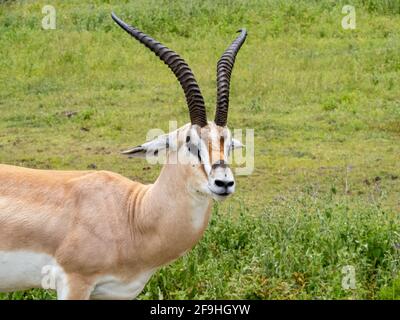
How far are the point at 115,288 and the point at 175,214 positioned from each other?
0.50m

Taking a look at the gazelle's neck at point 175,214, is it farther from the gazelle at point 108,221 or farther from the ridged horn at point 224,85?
the ridged horn at point 224,85

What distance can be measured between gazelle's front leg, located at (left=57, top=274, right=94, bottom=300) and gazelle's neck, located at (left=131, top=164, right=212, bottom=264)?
0.41 meters

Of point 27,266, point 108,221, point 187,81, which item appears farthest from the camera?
point 187,81

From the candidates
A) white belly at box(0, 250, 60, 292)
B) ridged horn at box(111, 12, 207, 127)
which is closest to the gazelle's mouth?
ridged horn at box(111, 12, 207, 127)

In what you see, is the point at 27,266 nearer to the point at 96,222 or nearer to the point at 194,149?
the point at 96,222

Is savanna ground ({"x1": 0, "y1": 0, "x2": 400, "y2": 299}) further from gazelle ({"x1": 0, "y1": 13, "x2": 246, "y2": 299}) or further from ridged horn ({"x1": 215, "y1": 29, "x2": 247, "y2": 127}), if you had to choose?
ridged horn ({"x1": 215, "y1": 29, "x2": 247, "y2": 127})

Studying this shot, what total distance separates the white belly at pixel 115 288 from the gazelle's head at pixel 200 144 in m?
0.61

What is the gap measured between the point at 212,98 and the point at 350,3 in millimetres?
5430

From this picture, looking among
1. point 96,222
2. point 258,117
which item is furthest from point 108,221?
point 258,117

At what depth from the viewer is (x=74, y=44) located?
16969 mm

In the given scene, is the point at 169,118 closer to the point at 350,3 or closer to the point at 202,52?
the point at 202,52

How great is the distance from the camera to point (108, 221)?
584 cm

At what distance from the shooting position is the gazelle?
18.6ft
